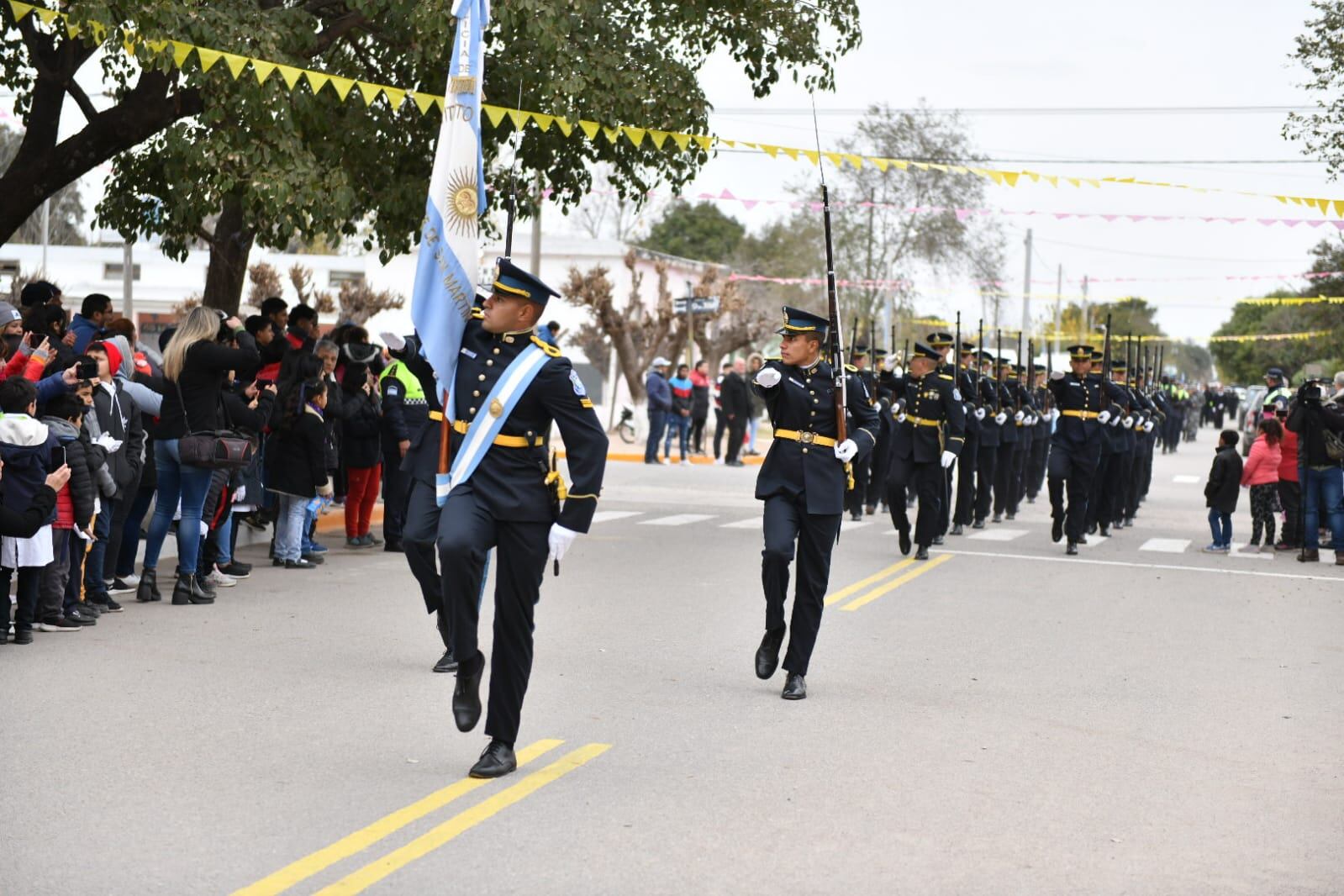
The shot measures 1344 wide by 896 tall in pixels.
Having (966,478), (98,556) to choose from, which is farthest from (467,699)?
(966,478)

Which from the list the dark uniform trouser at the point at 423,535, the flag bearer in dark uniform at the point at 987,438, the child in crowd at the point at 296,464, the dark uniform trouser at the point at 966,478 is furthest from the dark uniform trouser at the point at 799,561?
the flag bearer in dark uniform at the point at 987,438

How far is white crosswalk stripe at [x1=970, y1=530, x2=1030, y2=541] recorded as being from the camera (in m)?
18.3

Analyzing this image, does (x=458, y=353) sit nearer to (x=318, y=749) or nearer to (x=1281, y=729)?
(x=318, y=749)

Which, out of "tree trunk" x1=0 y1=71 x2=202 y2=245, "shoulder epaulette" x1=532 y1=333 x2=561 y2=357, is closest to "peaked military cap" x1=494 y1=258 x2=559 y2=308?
"shoulder epaulette" x1=532 y1=333 x2=561 y2=357

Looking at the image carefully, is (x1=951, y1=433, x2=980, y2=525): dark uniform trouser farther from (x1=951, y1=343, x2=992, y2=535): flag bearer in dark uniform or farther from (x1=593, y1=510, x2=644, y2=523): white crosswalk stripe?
(x1=593, y1=510, x2=644, y2=523): white crosswalk stripe

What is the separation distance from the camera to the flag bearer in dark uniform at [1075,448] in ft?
55.6

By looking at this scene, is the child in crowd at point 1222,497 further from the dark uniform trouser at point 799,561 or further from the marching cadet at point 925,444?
the dark uniform trouser at point 799,561

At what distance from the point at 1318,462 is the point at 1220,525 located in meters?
1.44

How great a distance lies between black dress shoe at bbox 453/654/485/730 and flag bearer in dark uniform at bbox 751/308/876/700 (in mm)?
2144

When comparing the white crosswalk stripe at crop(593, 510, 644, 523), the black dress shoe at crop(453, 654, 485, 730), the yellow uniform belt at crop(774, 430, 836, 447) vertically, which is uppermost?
the yellow uniform belt at crop(774, 430, 836, 447)

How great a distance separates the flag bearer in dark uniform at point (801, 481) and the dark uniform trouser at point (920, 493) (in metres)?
6.52

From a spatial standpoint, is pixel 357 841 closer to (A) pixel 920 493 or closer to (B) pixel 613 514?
(A) pixel 920 493

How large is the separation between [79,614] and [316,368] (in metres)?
3.66

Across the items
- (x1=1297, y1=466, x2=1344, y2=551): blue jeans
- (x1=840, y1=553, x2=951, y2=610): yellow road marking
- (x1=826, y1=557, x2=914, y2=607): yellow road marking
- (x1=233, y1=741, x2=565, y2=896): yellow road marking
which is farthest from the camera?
(x1=1297, y1=466, x2=1344, y2=551): blue jeans
